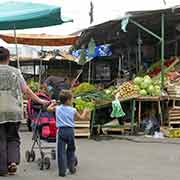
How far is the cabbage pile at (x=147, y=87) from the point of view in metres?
14.4

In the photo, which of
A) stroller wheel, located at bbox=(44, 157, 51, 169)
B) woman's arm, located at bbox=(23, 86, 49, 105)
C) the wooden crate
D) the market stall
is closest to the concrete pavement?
stroller wheel, located at bbox=(44, 157, 51, 169)

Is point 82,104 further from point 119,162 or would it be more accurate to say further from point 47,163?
point 47,163

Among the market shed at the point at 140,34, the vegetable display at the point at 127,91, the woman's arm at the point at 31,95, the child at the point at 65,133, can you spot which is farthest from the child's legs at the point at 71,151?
the market shed at the point at 140,34

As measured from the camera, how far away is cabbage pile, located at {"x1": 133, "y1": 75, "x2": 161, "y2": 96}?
47.3ft

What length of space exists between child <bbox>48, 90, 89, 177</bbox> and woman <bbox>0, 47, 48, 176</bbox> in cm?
60

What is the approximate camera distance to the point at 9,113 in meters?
8.10

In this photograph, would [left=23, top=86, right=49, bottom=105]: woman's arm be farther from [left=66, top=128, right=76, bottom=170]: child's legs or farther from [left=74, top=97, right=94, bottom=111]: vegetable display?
[left=74, top=97, right=94, bottom=111]: vegetable display

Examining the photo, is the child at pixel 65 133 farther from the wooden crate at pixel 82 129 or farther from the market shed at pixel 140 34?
the market shed at pixel 140 34

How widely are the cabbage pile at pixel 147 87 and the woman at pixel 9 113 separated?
258 inches

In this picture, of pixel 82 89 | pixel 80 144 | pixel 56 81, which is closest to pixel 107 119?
pixel 82 89

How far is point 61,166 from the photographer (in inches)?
329

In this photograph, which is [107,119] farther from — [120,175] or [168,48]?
[120,175]

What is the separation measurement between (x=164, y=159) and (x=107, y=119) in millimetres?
5188

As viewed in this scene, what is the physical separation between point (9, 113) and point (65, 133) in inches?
35.3
